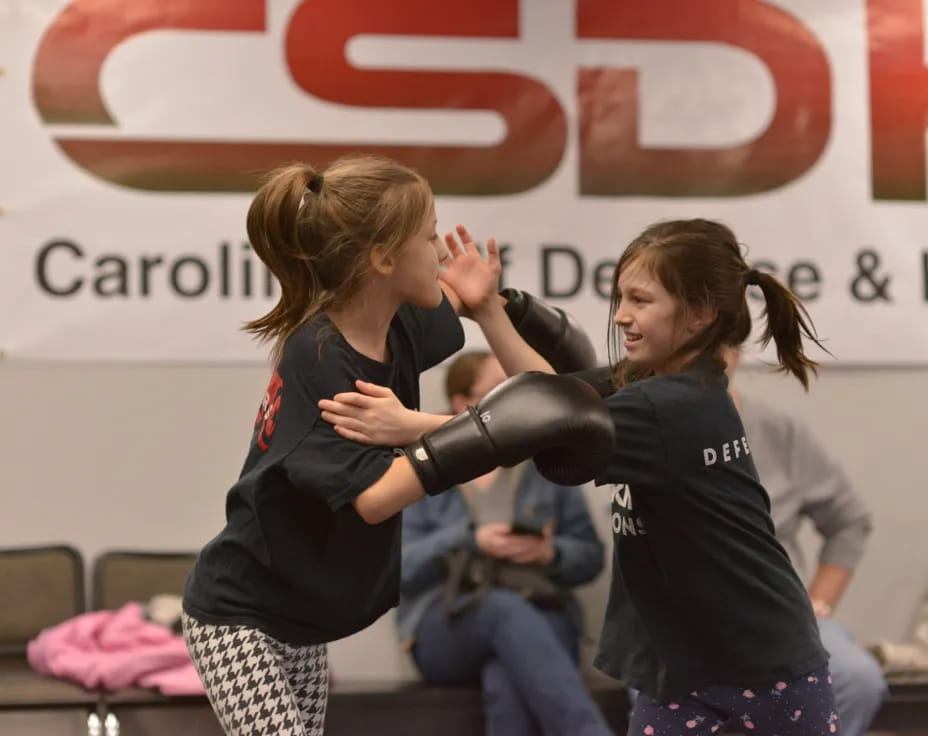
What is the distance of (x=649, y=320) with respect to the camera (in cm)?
222

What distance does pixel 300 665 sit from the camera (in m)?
2.25

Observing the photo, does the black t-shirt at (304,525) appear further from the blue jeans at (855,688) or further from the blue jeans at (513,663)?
the blue jeans at (855,688)

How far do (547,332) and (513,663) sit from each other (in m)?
1.39

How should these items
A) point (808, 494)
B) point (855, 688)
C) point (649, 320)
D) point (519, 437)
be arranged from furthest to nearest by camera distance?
point (808, 494)
point (855, 688)
point (649, 320)
point (519, 437)

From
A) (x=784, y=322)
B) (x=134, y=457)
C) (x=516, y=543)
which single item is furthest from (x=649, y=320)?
(x=134, y=457)

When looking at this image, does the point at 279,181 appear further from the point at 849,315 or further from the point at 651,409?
the point at 849,315

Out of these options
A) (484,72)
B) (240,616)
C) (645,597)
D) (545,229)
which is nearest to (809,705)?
(645,597)

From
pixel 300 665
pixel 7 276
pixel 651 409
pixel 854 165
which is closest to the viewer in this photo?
pixel 651 409

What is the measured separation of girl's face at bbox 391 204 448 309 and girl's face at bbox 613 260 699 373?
34cm

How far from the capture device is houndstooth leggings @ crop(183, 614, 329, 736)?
207 centimetres

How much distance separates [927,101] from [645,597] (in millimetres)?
3080

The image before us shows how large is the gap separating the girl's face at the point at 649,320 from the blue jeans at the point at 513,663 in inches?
65.1

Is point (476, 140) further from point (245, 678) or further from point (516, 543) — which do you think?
point (245, 678)

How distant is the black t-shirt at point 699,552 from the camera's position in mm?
2068
